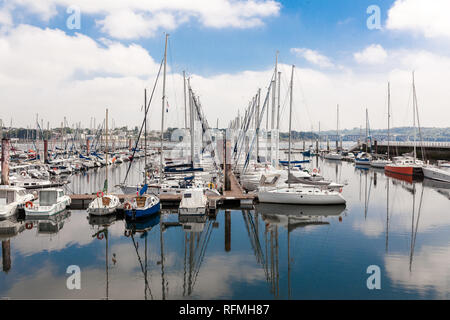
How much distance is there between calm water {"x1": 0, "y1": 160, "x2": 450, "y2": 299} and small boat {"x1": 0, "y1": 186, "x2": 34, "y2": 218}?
1.61 meters

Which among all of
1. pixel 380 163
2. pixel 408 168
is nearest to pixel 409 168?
pixel 408 168

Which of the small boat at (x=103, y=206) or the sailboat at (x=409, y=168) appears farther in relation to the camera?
the sailboat at (x=409, y=168)

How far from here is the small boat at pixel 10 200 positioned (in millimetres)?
24048

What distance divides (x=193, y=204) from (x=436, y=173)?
4029 cm

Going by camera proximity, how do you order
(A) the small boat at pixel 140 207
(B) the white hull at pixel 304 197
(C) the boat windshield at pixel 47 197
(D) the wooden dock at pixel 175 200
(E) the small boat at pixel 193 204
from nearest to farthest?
(A) the small boat at pixel 140 207
(E) the small boat at pixel 193 204
(C) the boat windshield at pixel 47 197
(D) the wooden dock at pixel 175 200
(B) the white hull at pixel 304 197

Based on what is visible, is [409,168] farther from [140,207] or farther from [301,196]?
[140,207]

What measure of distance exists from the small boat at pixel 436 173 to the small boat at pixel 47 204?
1890 inches

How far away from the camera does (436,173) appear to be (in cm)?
4816

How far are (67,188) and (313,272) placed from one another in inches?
1352

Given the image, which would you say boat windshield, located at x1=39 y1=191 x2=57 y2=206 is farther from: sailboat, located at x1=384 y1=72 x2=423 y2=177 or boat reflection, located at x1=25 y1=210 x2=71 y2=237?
sailboat, located at x1=384 y1=72 x2=423 y2=177

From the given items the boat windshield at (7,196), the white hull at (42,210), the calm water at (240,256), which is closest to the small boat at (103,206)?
the calm water at (240,256)

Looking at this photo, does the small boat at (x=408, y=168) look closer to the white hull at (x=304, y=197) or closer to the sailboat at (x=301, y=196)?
the sailboat at (x=301, y=196)
